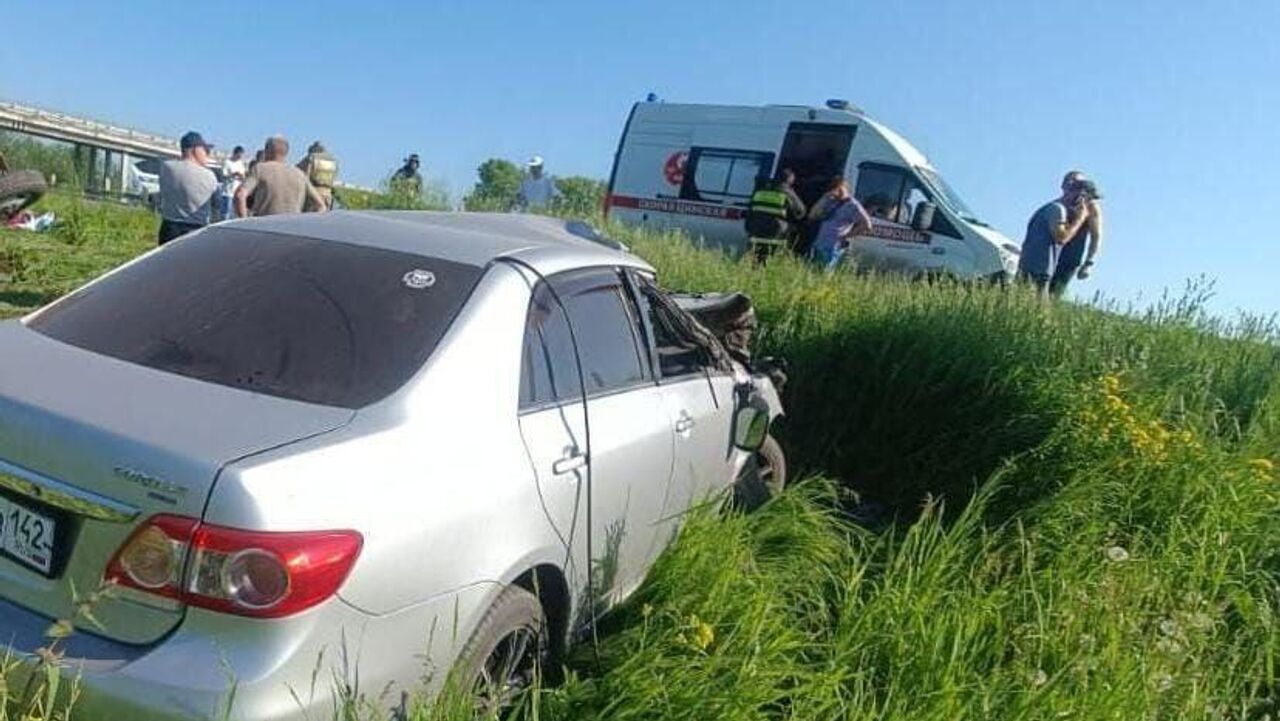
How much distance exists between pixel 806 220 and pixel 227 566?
1103 cm

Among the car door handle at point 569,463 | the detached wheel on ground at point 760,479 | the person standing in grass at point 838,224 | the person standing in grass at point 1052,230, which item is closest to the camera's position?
the car door handle at point 569,463

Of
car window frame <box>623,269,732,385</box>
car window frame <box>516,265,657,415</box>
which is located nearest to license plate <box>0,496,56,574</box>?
car window frame <box>516,265,657,415</box>

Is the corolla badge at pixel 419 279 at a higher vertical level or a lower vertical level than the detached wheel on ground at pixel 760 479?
higher

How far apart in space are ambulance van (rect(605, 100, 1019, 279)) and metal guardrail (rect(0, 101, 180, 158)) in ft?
133

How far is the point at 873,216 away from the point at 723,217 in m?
2.23

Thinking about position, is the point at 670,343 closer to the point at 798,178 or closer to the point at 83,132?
the point at 798,178

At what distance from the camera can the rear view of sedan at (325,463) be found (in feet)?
5.89

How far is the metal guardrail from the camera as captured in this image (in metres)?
48.6

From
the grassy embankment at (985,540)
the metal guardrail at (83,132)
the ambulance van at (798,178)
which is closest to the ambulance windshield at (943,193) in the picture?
the ambulance van at (798,178)

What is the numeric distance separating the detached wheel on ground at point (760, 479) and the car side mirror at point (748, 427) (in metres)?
0.18

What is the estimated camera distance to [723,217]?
13.8 metres

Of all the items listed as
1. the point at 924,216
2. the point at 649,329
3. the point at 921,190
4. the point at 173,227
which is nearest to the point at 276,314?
the point at 649,329

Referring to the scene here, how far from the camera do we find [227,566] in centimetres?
178

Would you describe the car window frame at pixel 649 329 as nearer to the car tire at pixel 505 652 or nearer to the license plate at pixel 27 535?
the car tire at pixel 505 652
